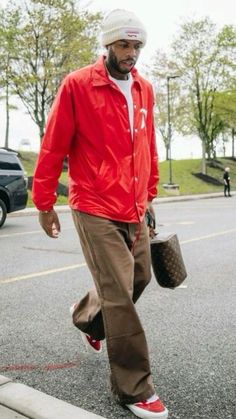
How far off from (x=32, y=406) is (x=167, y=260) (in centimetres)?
114

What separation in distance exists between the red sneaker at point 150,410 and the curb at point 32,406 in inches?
8.2

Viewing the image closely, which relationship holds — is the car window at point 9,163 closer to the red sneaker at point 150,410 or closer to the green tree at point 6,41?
the red sneaker at point 150,410

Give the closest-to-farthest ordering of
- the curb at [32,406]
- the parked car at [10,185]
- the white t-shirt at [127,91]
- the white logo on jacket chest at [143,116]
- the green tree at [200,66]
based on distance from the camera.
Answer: the curb at [32,406] < the white t-shirt at [127,91] < the white logo on jacket chest at [143,116] < the parked car at [10,185] < the green tree at [200,66]

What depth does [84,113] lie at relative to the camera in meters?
2.77

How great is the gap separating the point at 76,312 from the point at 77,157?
40.4 inches

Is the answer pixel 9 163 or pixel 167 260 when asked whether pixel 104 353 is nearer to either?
pixel 167 260

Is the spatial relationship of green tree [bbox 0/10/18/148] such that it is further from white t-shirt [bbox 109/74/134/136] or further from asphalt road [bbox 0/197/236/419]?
white t-shirt [bbox 109/74/134/136]

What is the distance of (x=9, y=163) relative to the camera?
12.2 m

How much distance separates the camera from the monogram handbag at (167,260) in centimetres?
312

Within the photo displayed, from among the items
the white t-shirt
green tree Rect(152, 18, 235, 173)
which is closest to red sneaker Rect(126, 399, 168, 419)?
the white t-shirt

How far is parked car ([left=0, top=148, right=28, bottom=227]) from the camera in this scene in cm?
1192

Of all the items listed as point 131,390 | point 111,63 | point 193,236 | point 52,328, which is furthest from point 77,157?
point 193,236

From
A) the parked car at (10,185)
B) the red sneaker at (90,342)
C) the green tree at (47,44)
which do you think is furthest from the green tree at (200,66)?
the red sneaker at (90,342)

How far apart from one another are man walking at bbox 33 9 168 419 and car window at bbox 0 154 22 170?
31.1 feet
